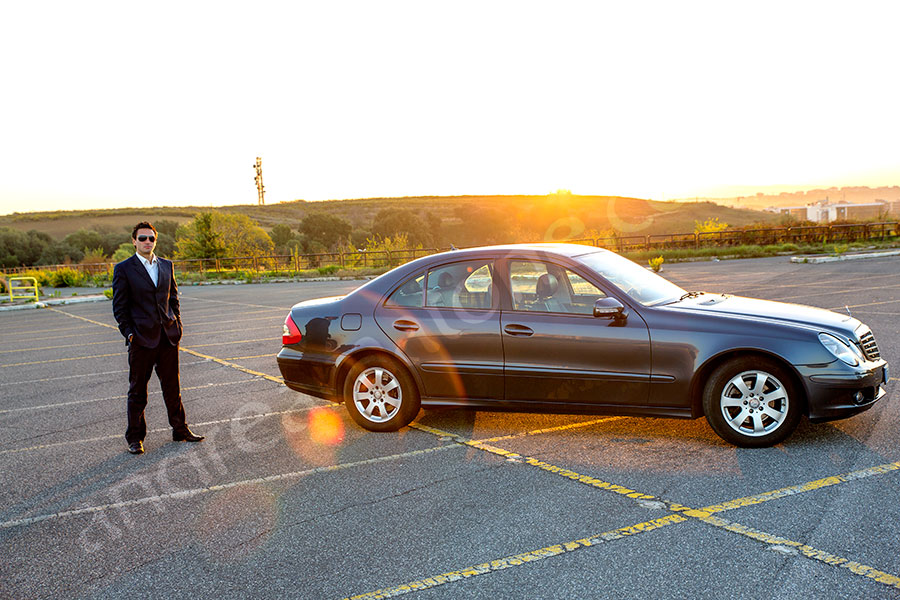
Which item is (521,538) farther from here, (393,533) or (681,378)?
(681,378)

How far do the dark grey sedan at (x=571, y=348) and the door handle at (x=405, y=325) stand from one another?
13 mm

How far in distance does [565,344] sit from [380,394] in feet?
A: 5.53

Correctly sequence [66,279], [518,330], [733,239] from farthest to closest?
[66,279]
[733,239]
[518,330]

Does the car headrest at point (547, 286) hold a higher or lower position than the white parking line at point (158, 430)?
higher

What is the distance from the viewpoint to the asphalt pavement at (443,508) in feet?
11.0

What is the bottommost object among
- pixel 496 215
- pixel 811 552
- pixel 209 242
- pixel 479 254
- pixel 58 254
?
pixel 811 552

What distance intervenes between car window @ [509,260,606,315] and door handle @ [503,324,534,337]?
0.17m

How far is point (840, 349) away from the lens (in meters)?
4.98

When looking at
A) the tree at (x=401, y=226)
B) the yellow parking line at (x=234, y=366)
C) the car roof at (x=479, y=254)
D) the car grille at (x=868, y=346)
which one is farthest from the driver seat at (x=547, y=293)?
the tree at (x=401, y=226)

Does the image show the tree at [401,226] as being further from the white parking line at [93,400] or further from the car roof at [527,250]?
the car roof at [527,250]

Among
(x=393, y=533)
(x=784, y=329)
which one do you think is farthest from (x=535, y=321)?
(x=393, y=533)

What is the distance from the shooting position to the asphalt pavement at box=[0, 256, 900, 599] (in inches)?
133

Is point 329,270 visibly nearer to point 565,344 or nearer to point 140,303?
point 140,303

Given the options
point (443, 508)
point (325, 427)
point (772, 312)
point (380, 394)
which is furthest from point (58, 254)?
point (772, 312)
